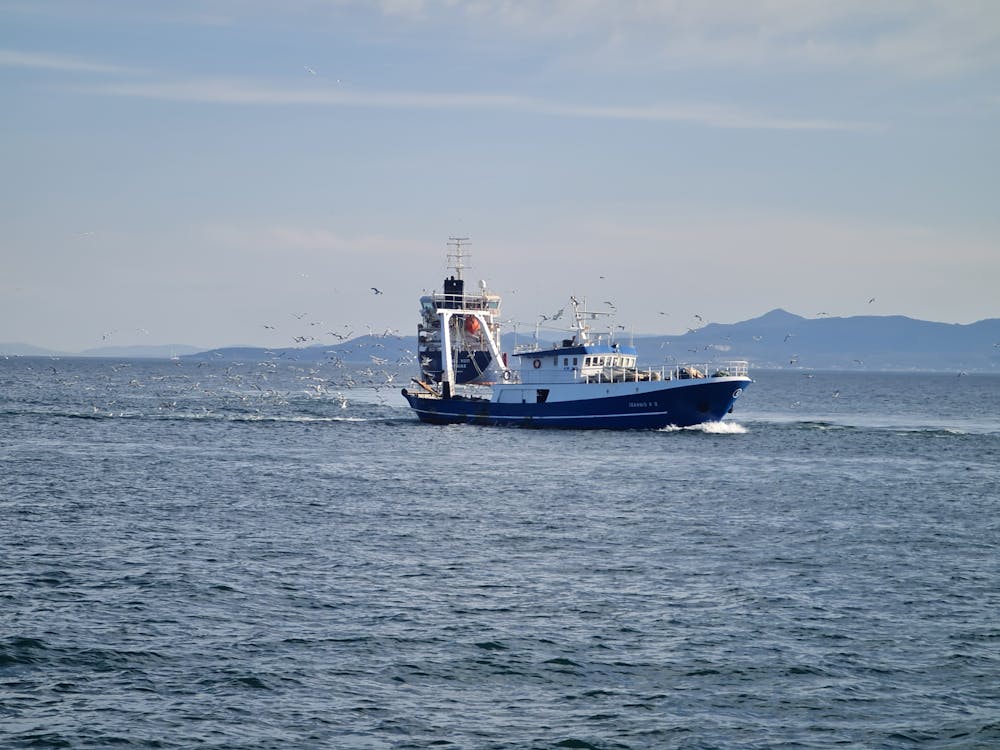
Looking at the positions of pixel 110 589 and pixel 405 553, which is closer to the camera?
pixel 110 589

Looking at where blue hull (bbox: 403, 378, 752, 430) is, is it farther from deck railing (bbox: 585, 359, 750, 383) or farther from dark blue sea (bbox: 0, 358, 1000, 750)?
dark blue sea (bbox: 0, 358, 1000, 750)

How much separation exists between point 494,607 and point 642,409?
196 feet

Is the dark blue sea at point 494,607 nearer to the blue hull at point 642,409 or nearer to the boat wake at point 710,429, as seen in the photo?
the blue hull at point 642,409

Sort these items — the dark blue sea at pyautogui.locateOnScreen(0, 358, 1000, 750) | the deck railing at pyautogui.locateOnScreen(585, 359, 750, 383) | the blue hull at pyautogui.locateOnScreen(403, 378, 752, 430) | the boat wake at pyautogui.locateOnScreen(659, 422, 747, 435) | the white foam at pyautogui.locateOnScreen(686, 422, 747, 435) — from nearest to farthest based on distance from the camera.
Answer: the dark blue sea at pyautogui.locateOnScreen(0, 358, 1000, 750) → the blue hull at pyautogui.locateOnScreen(403, 378, 752, 430) → the deck railing at pyautogui.locateOnScreen(585, 359, 750, 383) → the boat wake at pyautogui.locateOnScreen(659, 422, 747, 435) → the white foam at pyautogui.locateOnScreen(686, 422, 747, 435)

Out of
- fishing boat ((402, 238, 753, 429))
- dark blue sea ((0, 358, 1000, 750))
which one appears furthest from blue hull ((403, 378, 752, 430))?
dark blue sea ((0, 358, 1000, 750))

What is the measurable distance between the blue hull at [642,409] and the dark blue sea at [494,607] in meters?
22.0

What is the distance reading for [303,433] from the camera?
9125 cm

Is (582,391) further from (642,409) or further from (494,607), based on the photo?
(494,607)

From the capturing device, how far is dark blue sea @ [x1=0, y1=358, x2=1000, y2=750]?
21984 millimetres

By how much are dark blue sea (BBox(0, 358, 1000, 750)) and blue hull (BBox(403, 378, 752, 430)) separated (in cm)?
2198

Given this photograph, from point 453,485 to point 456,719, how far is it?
117 ft

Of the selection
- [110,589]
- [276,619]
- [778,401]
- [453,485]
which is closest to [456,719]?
[276,619]

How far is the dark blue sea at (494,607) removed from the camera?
22.0m

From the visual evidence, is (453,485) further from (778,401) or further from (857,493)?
(778,401)
